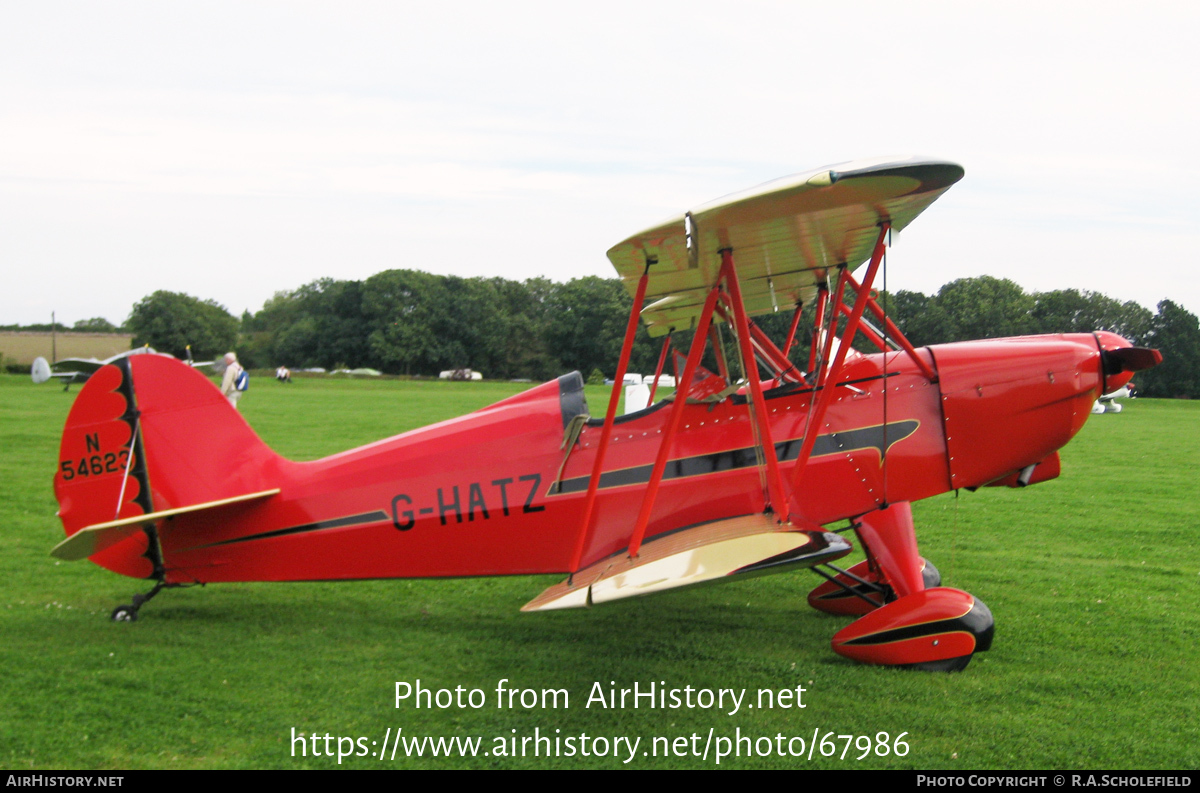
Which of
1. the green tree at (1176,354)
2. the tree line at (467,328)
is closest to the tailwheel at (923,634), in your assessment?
the tree line at (467,328)

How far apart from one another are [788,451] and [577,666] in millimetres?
1759

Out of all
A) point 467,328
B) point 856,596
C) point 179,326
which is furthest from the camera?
point 179,326

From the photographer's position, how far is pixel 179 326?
75250 millimetres

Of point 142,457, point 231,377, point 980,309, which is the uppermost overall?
point 980,309

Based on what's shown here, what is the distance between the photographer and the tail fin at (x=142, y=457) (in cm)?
525

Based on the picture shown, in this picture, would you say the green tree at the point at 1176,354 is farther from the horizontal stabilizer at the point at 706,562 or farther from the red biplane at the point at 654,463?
the horizontal stabilizer at the point at 706,562

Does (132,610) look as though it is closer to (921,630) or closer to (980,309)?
(921,630)

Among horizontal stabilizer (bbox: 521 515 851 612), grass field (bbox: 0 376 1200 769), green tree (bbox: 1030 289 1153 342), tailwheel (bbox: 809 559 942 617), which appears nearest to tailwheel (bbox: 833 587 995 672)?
grass field (bbox: 0 376 1200 769)

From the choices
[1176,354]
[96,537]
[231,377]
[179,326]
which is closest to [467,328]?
[179,326]

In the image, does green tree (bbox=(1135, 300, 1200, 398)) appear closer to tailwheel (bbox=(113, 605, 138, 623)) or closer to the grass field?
the grass field

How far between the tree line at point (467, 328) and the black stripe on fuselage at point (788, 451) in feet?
128

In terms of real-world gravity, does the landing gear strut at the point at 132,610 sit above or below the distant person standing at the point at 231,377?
below

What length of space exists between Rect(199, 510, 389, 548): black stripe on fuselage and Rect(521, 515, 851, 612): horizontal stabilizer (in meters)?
1.40
